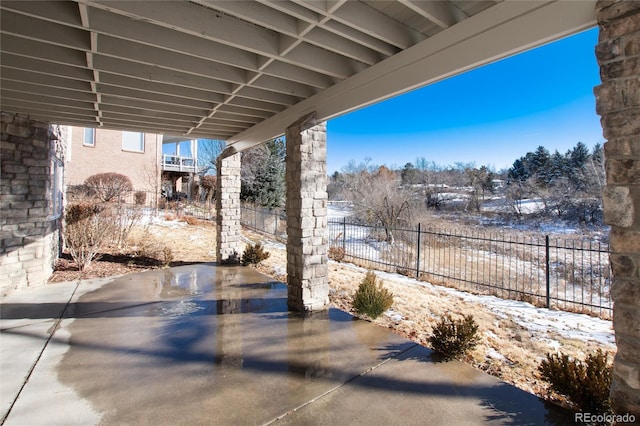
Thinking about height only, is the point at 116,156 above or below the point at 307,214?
above

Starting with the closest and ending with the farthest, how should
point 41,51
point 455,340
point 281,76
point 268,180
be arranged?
point 41,51
point 455,340
point 281,76
point 268,180

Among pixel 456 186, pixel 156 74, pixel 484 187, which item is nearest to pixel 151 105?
pixel 156 74

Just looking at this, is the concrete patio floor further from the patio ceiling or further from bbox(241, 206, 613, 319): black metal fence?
bbox(241, 206, 613, 319): black metal fence

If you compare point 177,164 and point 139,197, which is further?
point 177,164

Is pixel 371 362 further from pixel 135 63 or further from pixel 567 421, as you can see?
pixel 135 63

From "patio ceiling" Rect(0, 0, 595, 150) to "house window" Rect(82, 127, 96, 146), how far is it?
11338mm

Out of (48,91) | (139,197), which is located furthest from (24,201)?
(139,197)

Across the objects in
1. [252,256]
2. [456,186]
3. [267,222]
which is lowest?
[252,256]

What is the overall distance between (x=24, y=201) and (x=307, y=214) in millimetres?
4955

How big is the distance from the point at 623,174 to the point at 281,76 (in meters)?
3.26

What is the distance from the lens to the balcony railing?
19125 millimetres

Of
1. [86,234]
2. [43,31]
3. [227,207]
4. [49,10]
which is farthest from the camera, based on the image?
[227,207]

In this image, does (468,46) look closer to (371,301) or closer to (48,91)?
(371,301)

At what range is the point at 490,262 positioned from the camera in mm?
8266
